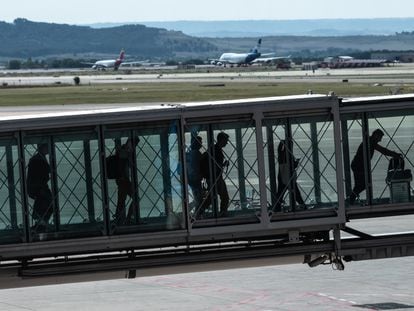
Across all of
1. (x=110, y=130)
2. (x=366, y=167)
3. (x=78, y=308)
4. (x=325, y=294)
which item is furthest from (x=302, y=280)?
(x=110, y=130)

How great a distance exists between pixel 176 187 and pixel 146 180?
59 centimetres

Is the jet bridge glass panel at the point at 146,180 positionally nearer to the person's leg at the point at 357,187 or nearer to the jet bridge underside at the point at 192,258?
the jet bridge underside at the point at 192,258

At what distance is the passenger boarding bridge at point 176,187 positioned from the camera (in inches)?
955

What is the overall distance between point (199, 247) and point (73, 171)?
2.82 metres

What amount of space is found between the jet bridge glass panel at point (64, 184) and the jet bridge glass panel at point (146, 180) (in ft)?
1.02

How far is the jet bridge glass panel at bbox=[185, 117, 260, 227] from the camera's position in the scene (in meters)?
24.6

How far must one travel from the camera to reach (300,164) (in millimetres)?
24859

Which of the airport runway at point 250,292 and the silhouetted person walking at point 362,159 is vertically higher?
the silhouetted person walking at point 362,159

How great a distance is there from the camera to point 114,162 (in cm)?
2452

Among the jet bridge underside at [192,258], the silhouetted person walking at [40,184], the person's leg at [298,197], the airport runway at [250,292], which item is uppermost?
the silhouetted person walking at [40,184]

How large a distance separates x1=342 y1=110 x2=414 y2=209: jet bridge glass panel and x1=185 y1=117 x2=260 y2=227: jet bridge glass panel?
6.27 feet

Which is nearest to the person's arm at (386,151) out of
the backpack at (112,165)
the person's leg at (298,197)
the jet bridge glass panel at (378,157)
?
the jet bridge glass panel at (378,157)

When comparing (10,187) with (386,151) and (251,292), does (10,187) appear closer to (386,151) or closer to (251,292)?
(386,151)

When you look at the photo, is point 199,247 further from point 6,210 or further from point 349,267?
point 349,267
